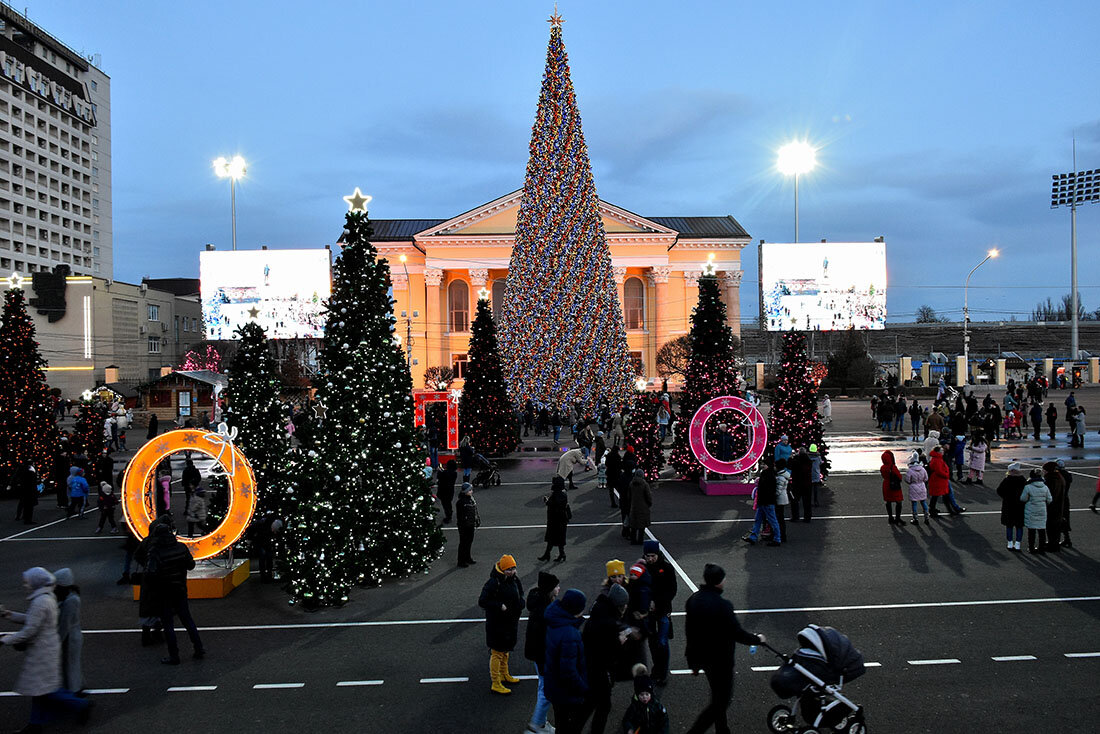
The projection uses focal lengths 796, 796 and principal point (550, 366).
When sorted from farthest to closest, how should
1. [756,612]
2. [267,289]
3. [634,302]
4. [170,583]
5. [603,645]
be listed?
[634,302], [267,289], [756,612], [170,583], [603,645]

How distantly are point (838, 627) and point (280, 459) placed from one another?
987 cm

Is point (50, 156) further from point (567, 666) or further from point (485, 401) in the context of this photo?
point (567, 666)

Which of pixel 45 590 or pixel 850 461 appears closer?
pixel 45 590

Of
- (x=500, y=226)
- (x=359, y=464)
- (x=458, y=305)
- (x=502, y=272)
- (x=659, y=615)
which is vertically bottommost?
(x=659, y=615)

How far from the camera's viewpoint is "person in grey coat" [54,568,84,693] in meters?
7.61

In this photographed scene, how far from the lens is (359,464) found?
12453 mm

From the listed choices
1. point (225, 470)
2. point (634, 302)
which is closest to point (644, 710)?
point (225, 470)

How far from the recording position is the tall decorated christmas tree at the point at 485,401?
Answer: 29359mm

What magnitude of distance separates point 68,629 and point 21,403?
19.1m

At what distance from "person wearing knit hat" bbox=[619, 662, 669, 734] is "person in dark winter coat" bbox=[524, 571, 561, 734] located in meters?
0.81

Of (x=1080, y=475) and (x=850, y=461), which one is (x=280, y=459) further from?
(x=1080, y=475)

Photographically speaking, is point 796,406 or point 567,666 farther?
point 796,406

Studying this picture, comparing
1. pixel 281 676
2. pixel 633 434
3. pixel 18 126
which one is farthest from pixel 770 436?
pixel 18 126

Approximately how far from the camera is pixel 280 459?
1464cm
